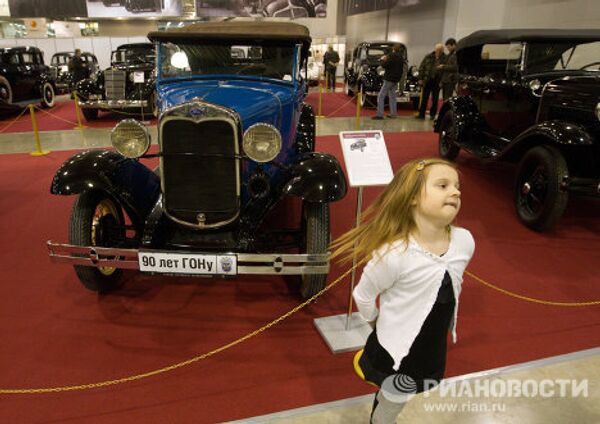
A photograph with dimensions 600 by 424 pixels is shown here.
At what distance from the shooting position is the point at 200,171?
8.62ft

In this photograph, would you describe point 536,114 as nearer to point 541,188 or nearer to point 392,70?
point 541,188

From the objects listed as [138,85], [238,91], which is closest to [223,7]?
[138,85]

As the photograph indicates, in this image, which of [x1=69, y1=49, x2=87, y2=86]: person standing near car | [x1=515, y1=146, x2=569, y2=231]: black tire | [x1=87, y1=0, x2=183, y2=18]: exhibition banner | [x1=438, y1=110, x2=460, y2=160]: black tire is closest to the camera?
[x1=515, y1=146, x2=569, y2=231]: black tire

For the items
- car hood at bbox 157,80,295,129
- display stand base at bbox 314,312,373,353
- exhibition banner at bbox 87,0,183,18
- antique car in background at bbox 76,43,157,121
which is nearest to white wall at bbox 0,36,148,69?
exhibition banner at bbox 87,0,183,18

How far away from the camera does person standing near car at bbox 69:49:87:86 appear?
11.7m

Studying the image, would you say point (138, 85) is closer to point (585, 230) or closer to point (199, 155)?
point (199, 155)

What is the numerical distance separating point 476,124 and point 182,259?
15.2ft

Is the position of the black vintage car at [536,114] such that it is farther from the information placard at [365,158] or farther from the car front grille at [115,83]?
the car front grille at [115,83]

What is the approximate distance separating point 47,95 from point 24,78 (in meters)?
1.13

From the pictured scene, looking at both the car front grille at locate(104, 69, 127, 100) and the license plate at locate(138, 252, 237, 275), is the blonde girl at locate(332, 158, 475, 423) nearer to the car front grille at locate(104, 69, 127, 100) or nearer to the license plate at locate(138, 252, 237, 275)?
the license plate at locate(138, 252, 237, 275)

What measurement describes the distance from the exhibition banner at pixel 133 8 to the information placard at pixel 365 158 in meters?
20.9

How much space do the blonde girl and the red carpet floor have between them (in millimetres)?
701

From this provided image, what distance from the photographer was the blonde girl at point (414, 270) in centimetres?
141

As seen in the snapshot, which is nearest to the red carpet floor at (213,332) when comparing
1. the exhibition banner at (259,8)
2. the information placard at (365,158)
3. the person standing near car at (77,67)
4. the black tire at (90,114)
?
the information placard at (365,158)
